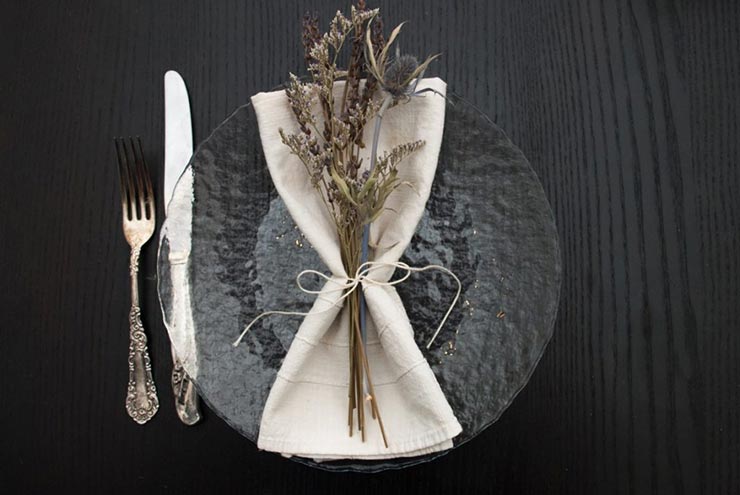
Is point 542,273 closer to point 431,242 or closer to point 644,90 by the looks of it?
point 431,242

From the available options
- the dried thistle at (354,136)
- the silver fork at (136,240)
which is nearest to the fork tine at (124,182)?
the silver fork at (136,240)

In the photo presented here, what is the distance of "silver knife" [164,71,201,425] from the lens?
27.0 inches

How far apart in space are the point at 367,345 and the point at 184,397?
21 centimetres

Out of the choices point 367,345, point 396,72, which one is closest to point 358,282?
point 367,345

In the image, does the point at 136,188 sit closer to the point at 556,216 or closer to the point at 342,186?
the point at 342,186

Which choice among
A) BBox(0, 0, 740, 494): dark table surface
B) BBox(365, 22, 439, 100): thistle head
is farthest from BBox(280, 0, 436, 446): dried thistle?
BBox(0, 0, 740, 494): dark table surface

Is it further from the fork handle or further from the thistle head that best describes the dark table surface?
the thistle head

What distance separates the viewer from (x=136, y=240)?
27.9 inches

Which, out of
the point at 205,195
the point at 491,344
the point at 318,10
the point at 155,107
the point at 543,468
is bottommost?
the point at 543,468

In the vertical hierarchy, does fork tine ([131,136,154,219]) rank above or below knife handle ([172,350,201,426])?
above

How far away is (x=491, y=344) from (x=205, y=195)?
30 cm

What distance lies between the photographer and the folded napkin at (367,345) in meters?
0.58

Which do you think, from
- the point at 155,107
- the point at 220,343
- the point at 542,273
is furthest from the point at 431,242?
the point at 155,107

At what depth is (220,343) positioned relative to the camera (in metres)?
0.63
